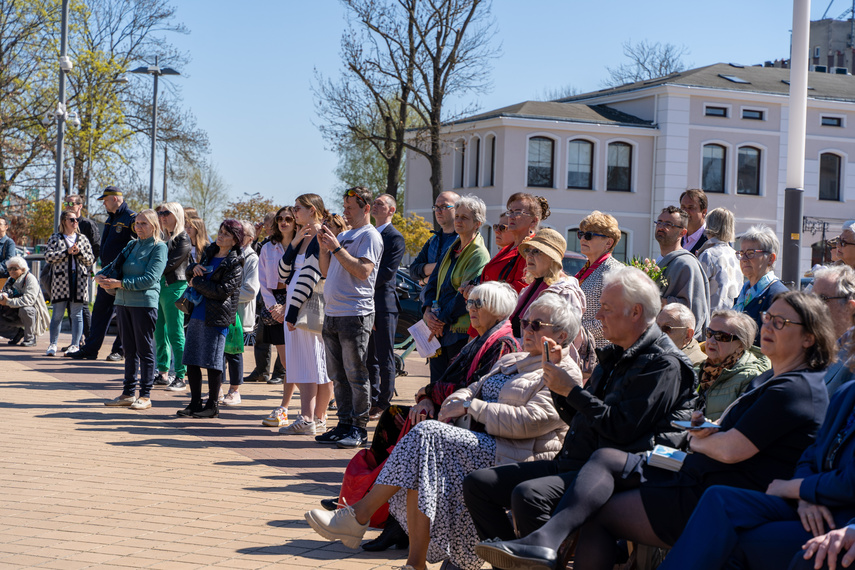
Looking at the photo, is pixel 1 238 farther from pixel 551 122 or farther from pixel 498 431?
pixel 551 122

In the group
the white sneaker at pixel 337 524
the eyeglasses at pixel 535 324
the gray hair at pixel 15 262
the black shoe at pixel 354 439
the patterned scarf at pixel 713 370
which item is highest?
the gray hair at pixel 15 262

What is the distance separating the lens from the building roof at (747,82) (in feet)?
137

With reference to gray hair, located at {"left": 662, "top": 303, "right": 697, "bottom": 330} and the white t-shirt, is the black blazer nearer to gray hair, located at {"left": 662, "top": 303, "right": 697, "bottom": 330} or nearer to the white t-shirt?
the white t-shirt

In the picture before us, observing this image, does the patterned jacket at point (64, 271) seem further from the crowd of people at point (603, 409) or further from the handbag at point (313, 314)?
the crowd of people at point (603, 409)

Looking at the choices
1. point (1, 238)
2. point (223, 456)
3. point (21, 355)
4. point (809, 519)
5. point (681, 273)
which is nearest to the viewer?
point (809, 519)

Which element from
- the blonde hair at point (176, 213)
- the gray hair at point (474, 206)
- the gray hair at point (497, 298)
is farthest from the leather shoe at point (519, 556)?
the blonde hair at point (176, 213)

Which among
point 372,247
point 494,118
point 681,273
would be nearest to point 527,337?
point 681,273

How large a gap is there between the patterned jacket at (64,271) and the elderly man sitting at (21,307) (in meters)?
2.13

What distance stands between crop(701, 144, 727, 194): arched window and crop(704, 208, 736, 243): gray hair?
35.0m

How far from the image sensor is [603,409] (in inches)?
172

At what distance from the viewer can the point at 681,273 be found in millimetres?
6934

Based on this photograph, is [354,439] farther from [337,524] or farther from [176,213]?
[176,213]

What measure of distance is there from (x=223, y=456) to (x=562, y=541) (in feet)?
14.8

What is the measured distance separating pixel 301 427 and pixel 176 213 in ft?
11.8
